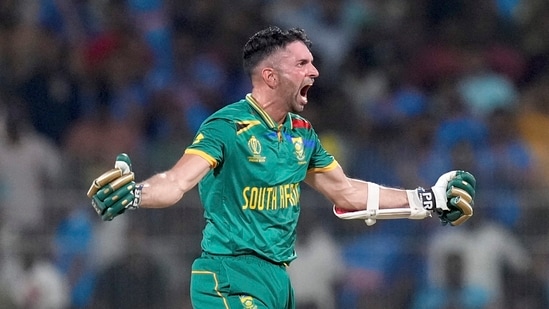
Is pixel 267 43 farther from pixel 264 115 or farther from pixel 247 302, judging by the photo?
pixel 247 302

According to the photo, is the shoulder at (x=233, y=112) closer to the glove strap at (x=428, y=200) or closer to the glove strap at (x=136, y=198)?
the glove strap at (x=136, y=198)

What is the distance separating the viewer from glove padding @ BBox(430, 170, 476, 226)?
725cm

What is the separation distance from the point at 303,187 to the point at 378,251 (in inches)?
34.6

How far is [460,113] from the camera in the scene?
12.9m

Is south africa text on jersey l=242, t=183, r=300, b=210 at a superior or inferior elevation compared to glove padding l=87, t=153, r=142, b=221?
superior

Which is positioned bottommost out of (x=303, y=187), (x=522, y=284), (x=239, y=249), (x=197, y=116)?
(x=239, y=249)

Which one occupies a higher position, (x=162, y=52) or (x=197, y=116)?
(x=162, y=52)

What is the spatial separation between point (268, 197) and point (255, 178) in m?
0.12

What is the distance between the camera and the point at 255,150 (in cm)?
676

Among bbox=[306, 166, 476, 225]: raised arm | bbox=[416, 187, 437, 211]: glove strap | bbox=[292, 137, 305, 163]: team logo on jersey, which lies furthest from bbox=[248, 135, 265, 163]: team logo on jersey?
bbox=[416, 187, 437, 211]: glove strap

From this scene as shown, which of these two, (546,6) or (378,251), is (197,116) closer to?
(378,251)

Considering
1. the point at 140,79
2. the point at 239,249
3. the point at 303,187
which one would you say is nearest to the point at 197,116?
the point at 140,79

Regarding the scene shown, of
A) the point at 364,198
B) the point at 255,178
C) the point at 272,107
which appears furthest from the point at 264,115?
the point at 364,198

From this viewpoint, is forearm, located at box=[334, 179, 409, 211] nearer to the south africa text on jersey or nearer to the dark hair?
the south africa text on jersey
